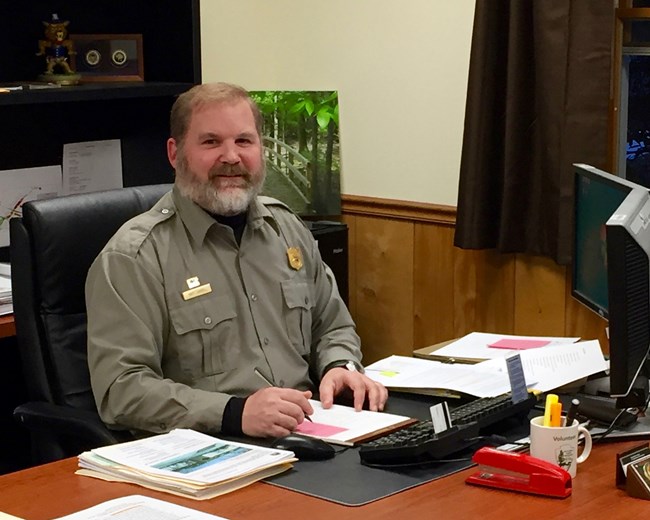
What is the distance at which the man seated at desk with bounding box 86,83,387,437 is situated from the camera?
2.29 meters

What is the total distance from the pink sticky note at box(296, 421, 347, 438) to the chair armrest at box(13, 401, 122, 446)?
418 millimetres

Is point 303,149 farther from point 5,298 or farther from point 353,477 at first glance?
point 353,477

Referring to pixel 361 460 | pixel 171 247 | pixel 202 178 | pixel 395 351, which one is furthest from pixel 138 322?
pixel 395 351

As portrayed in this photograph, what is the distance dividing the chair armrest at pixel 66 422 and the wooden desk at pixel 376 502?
417mm

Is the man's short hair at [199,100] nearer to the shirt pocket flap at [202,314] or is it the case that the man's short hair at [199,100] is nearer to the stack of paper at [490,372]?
the shirt pocket flap at [202,314]

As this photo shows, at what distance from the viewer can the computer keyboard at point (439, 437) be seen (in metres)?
1.90

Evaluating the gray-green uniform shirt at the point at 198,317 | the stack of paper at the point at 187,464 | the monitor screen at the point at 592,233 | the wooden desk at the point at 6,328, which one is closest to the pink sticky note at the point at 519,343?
the monitor screen at the point at 592,233

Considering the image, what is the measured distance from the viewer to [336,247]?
13.2ft

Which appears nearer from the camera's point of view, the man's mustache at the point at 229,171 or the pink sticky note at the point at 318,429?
the pink sticky note at the point at 318,429

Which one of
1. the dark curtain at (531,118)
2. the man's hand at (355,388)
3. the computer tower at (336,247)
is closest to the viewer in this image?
the man's hand at (355,388)

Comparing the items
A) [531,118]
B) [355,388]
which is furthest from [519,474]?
[531,118]

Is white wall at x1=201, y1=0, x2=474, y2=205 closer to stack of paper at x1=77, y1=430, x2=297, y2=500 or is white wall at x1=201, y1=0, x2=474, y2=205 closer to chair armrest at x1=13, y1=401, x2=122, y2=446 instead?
chair armrest at x1=13, y1=401, x2=122, y2=446

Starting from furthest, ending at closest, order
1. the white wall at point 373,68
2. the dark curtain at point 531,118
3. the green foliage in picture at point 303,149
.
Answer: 1. the green foliage in picture at point 303,149
2. the white wall at point 373,68
3. the dark curtain at point 531,118

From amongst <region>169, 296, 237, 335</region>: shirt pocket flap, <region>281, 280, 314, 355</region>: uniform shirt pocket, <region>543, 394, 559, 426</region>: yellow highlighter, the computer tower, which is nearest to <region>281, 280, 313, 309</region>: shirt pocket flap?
<region>281, 280, 314, 355</region>: uniform shirt pocket
